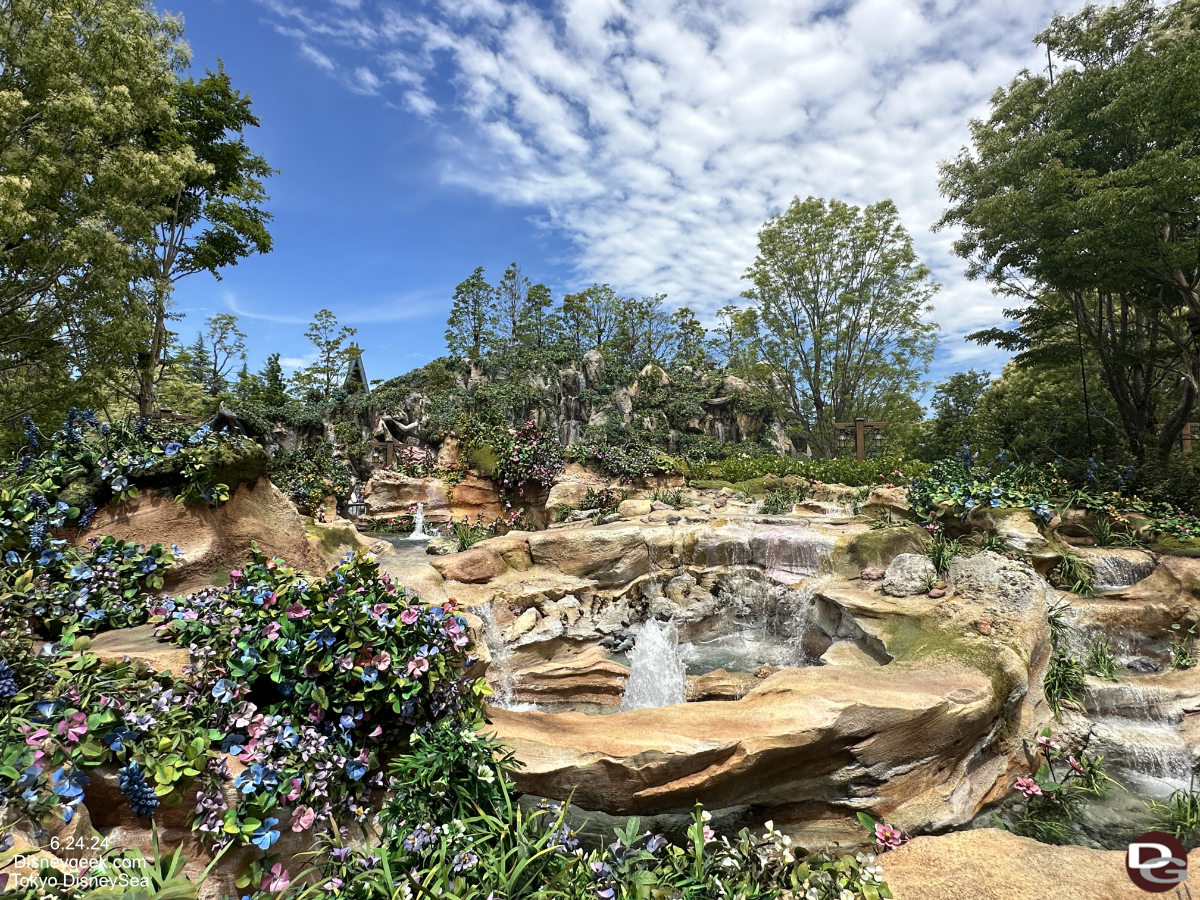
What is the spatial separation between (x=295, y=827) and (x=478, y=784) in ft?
2.70

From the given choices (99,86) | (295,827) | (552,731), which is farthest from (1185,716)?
(99,86)

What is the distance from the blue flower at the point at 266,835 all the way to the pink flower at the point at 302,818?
7 cm

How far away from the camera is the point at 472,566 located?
7219 millimetres

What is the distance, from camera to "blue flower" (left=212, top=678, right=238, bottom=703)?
231 centimetres

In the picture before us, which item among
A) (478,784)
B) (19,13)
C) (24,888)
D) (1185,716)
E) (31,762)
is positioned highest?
(19,13)

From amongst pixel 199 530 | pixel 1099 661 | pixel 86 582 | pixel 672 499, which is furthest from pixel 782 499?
pixel 86 582

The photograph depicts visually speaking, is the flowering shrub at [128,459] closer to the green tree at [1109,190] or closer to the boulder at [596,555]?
the boulder at [596,555]

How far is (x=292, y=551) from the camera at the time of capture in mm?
4215

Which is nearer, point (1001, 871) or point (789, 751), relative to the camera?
point (1001, 871)

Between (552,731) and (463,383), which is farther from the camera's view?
(463,383)

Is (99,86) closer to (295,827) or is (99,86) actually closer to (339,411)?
(295,827)

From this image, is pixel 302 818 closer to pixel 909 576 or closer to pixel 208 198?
pixel 909 576

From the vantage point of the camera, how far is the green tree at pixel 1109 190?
26.5 ft

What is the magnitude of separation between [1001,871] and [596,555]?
228 inches
